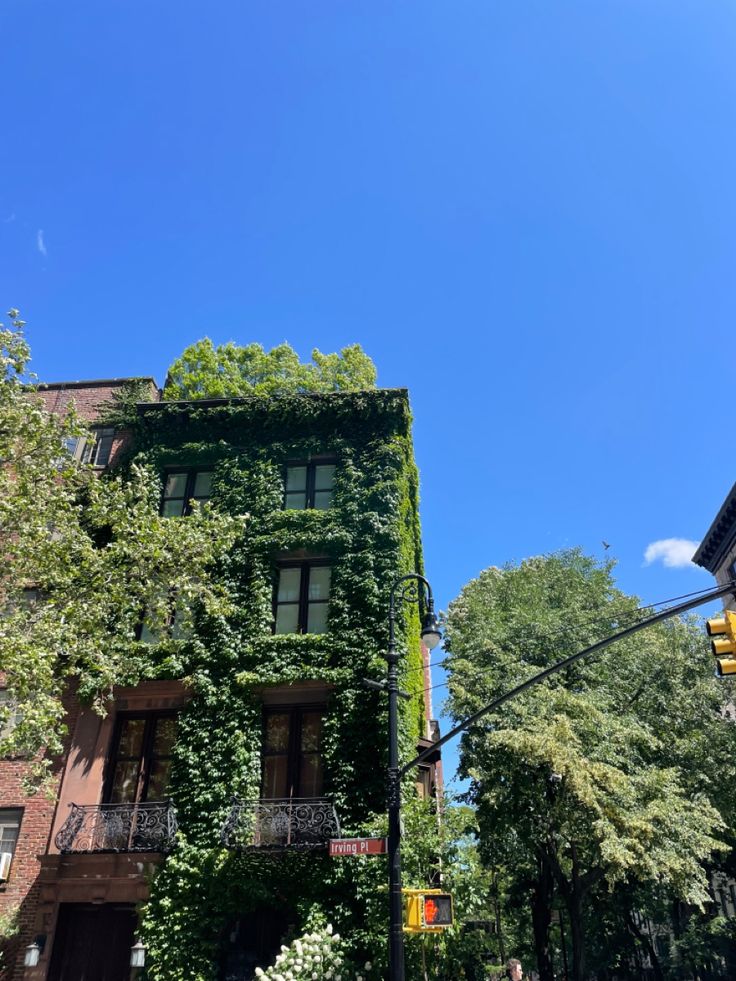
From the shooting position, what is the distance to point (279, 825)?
16.3 metres

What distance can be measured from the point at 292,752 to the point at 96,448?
482 inches

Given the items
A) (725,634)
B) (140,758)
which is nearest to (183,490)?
(140,758)

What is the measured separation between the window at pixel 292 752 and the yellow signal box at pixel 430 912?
21.1ft

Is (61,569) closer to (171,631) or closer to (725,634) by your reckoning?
(171,631)

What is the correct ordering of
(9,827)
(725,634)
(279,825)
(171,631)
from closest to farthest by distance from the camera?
(725,634) < (279,825) < (9,827) < (171,631)

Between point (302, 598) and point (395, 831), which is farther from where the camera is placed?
point (302, 598)

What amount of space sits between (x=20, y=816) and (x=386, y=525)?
12294 mm

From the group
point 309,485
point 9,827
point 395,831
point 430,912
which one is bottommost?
point 430,912

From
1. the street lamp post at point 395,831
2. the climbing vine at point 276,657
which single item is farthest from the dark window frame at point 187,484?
the street lamp post at point 395,831

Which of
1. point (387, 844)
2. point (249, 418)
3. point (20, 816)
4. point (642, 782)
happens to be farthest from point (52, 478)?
point (642, 782)

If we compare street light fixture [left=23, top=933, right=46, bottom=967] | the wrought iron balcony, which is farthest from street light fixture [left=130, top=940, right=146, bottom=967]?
the wrought iron balcony

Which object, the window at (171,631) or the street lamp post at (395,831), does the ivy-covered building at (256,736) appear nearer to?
the window at (171,631)

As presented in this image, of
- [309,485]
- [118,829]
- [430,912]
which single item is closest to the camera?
[430,912]

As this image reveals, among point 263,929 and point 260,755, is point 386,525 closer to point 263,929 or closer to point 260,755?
point 260,755
